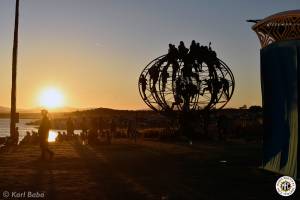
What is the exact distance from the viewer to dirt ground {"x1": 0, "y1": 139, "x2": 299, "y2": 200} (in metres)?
12.7

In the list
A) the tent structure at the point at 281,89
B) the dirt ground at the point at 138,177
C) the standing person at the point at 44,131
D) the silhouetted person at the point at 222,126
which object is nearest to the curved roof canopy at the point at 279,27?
the tent structure at the point at 281,89

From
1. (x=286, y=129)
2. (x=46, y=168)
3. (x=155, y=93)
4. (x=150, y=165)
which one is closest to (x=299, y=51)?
(x=286, y=129)

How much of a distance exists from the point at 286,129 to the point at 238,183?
2.72 meters

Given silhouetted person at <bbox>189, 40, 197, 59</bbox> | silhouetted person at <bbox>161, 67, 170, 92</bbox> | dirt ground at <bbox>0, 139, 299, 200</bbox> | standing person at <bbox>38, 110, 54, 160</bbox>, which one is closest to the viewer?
dirt ground at <bbox>0, 139, 299, 200</bbox>

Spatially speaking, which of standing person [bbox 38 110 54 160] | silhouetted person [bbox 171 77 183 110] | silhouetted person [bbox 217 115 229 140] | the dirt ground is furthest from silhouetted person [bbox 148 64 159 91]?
standing person [bbox 38 110 54 160]

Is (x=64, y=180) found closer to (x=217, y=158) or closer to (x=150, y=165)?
(x=150, y=165)

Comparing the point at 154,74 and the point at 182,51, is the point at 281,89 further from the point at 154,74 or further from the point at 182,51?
the point at 182,51

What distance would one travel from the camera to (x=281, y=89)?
16359 mm

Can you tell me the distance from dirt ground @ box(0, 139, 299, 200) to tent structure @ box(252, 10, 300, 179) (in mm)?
696

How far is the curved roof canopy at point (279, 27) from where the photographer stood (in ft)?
51.3

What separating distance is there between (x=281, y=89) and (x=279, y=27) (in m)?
1.87

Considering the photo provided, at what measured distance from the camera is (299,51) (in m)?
15.3

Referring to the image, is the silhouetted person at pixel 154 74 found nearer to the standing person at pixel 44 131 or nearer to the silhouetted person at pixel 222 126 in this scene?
the silhouetted person at pixel 222 126

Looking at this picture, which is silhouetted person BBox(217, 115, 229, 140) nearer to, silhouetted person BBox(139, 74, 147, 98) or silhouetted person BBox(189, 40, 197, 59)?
silhouetted person BBox(189, 40, 197, 59)
